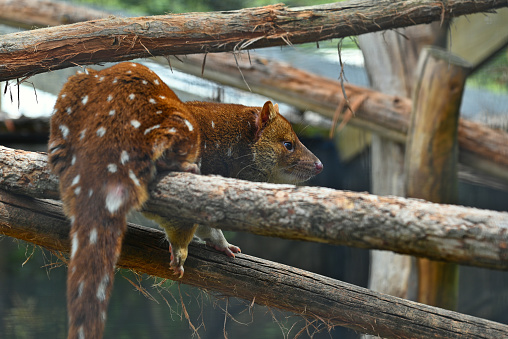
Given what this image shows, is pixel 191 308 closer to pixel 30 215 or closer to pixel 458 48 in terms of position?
pixel 30 215

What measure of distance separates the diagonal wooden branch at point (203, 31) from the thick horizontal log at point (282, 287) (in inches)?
31.1

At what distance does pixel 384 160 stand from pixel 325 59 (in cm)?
136

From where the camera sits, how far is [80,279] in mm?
1772

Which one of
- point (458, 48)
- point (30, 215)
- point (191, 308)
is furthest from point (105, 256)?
point (458, 48)

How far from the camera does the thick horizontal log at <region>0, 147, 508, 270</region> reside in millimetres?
1393

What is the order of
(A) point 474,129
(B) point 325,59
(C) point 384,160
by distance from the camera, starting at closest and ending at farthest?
(A) point 474,129, (C) point 384,160, (B) point 325,59

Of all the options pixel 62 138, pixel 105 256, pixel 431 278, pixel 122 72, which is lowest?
pixel 431 278

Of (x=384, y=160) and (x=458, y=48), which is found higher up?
(x=458, y=48)

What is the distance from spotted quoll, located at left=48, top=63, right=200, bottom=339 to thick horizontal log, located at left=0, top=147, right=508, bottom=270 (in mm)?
139

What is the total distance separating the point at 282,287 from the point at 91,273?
1076mm

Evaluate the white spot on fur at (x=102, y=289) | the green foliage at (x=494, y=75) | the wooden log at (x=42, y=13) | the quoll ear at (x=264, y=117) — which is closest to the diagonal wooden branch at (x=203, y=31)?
the quoll ear at (x=264, y=117)

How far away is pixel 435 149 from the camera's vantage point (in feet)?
13.9

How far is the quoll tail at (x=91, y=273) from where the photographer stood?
1.72 meters

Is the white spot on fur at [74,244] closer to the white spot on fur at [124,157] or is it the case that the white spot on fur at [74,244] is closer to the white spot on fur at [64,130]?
the white spot on fur at [124,157]
